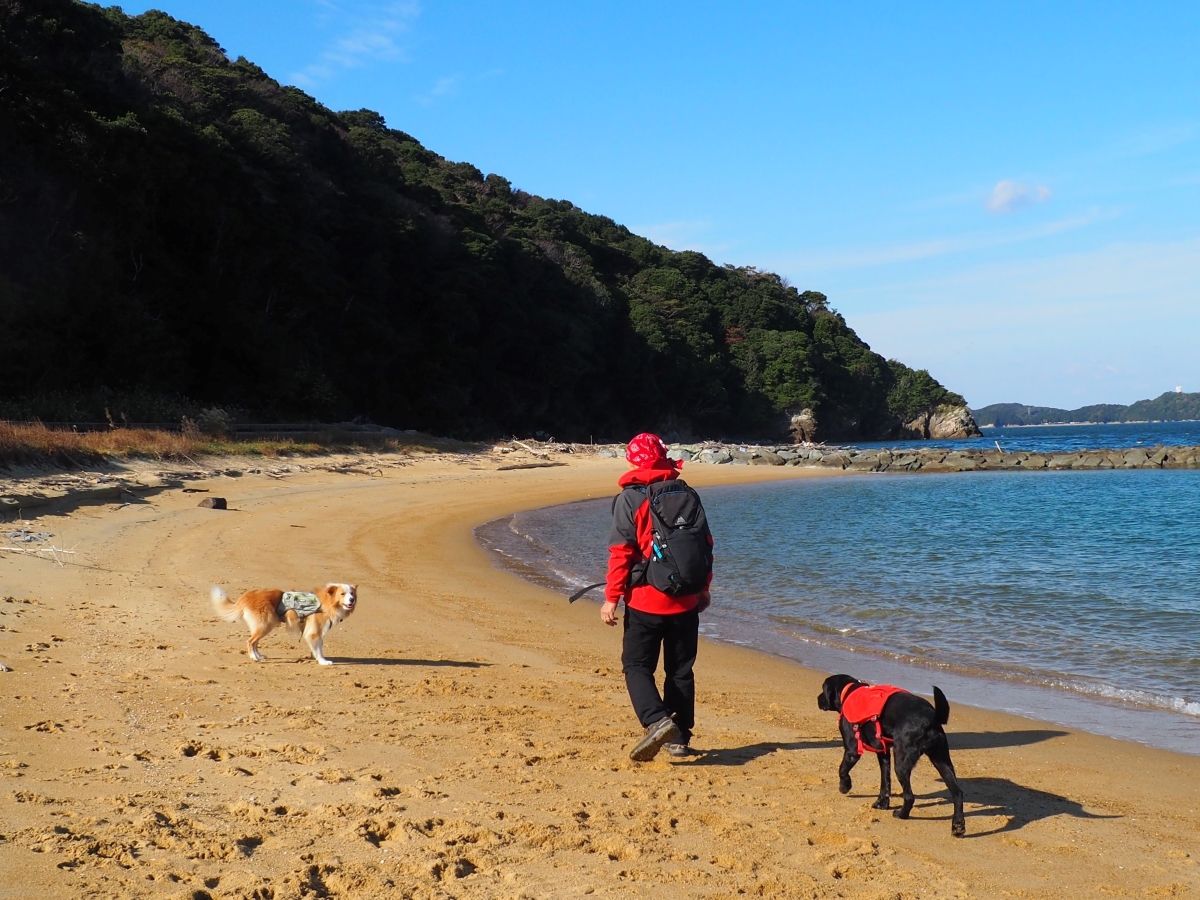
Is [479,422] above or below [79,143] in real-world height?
below

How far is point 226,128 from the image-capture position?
35.8 metres

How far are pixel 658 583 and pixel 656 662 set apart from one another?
1.52 ft

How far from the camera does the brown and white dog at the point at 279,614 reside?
6520mm

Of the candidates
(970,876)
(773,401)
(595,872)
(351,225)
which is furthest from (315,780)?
(773,401)

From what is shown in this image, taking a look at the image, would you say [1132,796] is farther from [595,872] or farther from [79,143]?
[79,143]

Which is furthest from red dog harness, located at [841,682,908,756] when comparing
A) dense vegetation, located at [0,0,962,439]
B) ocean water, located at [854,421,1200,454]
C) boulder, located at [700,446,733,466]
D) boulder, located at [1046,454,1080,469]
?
ocean water, located at [854,421,1200,454]

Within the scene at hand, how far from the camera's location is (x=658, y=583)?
467 centimetres

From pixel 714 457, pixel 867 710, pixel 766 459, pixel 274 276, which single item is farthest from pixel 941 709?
pixel 766 459

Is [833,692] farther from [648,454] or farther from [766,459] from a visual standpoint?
[766,459]

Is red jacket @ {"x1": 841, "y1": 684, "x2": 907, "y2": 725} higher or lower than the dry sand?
higher

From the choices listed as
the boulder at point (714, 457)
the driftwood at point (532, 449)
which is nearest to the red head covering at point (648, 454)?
the driftwood at point (532, 449)

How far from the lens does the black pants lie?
4.80 meters

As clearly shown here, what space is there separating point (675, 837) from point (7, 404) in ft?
73.7

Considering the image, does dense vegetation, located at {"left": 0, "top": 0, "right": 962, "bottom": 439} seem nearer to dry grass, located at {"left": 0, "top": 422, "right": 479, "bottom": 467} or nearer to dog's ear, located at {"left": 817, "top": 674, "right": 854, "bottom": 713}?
dry grass, located at {"left": 0, "top": 422, "right": 479, "bottom": 467}
